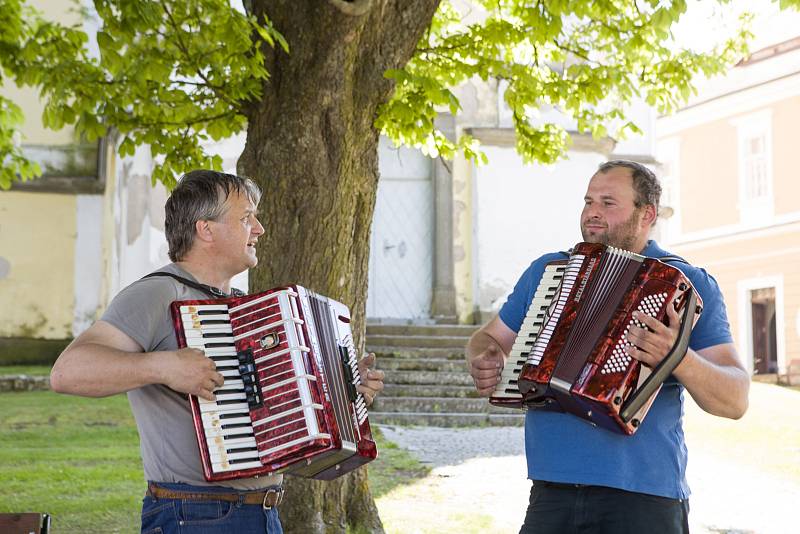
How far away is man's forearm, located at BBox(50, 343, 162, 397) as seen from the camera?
2773 mm

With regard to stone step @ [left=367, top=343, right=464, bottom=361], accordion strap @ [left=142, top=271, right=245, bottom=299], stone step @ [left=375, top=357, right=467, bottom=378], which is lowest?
stone step @ [left=375, top=357, right=467, bottom=378]

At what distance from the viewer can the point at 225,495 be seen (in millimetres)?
2992

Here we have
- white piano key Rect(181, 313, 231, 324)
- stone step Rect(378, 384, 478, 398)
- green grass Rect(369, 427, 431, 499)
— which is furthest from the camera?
stone step Rect(378, 384, 478, 398)

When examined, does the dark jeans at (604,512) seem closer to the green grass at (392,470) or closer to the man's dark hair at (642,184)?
the man's dark hair at (642,184)

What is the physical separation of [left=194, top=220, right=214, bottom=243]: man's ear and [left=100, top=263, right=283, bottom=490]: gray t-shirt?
25 centimetres

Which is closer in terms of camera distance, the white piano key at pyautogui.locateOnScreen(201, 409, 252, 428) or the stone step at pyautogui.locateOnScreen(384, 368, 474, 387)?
the white piano key at pyautogui.locateOnScreen(201, 409, 252, 428)

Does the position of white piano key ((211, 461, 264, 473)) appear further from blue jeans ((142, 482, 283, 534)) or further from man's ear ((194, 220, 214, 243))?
man's ear ((194, 220, 214, 243))

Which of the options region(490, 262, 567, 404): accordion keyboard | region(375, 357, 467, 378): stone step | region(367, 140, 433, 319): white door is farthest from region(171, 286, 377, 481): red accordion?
region(367, 140, 433, 319): white door

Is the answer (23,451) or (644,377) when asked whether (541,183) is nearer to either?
(23,451)

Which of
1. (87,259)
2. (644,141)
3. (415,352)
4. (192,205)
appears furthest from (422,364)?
(192,205)

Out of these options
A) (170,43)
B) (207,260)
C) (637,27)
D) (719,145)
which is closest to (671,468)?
(207,260)

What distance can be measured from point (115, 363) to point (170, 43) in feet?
15.1

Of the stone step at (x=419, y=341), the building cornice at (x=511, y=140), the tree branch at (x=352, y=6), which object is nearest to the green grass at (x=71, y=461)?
the stone step at (x=419, y=341)

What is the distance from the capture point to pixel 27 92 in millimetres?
14383
